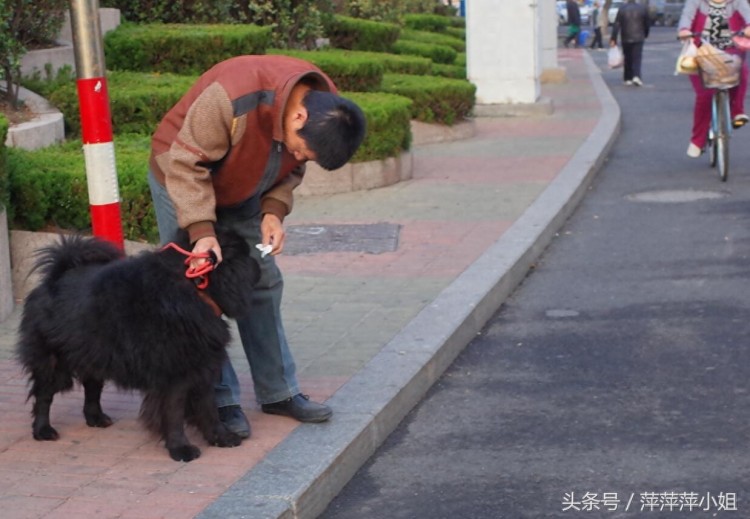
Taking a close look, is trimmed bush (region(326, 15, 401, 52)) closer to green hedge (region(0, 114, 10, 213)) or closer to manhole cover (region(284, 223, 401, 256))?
manhole cover (region(284, 223, 401, 256))

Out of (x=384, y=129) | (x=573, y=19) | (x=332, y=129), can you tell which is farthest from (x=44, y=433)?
(x=573, y=19)

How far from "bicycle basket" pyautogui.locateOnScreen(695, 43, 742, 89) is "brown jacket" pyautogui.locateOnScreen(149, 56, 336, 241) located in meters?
7.46

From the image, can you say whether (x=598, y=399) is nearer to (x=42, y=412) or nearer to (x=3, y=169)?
(x=42, y=412)

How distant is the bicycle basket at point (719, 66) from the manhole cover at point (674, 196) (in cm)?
101

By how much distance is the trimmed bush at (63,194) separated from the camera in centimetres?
732

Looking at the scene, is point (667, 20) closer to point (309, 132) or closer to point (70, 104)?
point (70, 104)

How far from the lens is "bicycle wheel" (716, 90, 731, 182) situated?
11420 millimetres

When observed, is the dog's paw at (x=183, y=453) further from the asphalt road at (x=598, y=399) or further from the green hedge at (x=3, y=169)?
the green hedge at (x=3, y=169)

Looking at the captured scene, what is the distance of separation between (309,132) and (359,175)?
276 inches

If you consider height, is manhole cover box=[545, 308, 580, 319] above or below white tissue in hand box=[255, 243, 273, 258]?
below

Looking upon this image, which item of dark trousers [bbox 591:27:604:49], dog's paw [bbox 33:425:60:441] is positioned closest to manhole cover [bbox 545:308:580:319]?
dog's paw [bbox 33:425:60:441]

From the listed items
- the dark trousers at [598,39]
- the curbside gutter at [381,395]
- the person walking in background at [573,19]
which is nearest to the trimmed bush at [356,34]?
the curbside gutter at [381,395]

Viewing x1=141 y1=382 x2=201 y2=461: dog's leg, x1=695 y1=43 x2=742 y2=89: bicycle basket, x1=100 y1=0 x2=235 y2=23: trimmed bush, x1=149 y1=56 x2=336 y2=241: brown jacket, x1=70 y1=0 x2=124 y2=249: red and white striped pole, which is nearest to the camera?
x1=149 y1=56 x2=336 y2=241: brown jacket

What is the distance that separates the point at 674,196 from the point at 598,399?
5.84 metres
